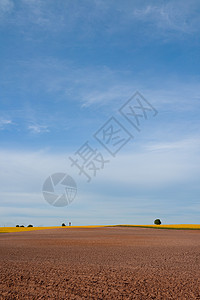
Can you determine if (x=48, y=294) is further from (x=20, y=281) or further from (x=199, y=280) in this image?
(x=199, y=280)

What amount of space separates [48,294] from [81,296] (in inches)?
43.3

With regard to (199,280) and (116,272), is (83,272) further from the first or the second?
(199,280)

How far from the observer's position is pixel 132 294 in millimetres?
10977

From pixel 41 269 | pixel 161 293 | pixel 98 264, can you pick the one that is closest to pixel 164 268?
pixel 98 264

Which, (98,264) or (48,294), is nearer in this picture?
(48,294)

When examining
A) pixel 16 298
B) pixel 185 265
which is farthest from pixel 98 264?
pixel 16 298

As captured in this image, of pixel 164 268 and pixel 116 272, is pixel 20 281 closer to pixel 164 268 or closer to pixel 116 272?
pixel 116 272

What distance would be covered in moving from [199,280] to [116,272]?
343 centimetres

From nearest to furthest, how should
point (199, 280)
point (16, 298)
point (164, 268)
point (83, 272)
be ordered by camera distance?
point (16, 298) < point (199, 280) < point (83, 272) < point (164, 268)

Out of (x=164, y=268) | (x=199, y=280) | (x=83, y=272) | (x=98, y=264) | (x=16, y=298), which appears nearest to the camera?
(x=16, y=298)

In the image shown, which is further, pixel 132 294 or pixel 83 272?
pixel 83 272

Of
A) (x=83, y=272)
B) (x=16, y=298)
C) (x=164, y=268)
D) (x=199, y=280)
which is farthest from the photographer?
(x=164, y=268)

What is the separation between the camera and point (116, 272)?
14352 millimetres

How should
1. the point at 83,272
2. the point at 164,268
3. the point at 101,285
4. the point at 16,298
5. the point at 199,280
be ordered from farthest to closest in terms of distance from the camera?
the point at 164,268 < the point at 83,272 < the point at 199,280 < the point at 101,285 < the point at 16,298
